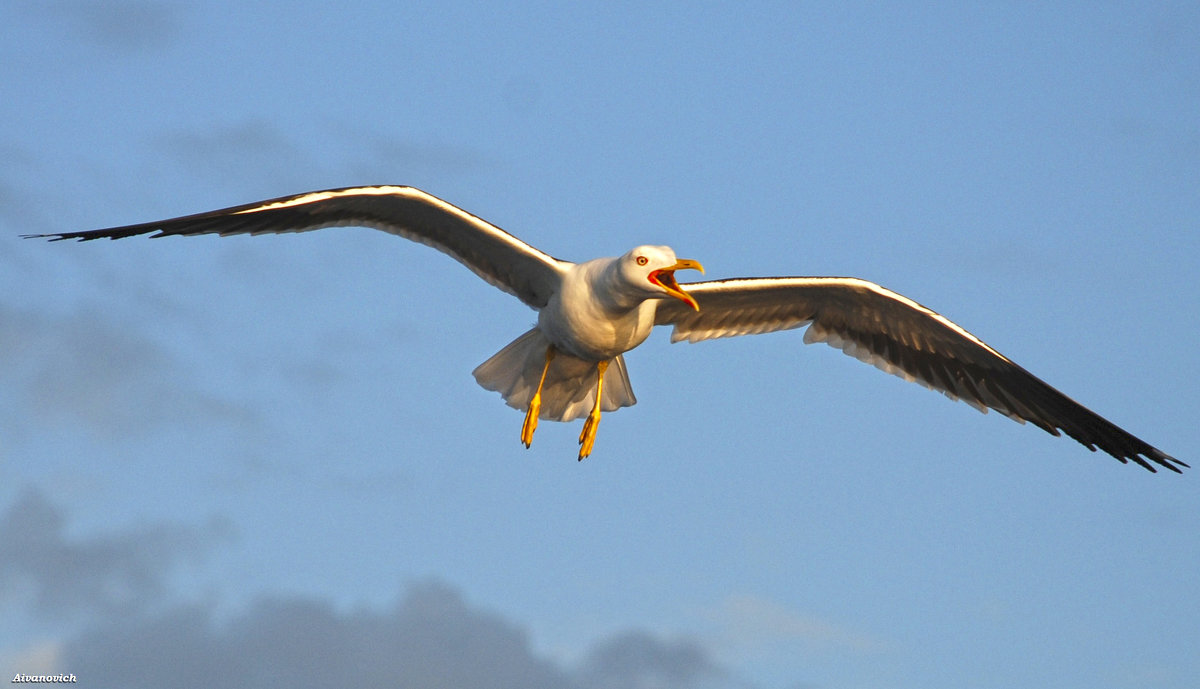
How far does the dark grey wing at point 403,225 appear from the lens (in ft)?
42.5

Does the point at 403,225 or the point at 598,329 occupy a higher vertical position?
the point at 403,225

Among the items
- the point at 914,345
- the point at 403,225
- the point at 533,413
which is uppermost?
the point at 914,345

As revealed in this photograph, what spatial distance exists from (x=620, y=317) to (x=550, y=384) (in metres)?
1.86

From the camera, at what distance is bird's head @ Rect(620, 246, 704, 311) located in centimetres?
1212

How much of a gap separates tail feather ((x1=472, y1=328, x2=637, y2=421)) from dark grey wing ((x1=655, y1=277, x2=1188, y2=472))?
0.87 metres

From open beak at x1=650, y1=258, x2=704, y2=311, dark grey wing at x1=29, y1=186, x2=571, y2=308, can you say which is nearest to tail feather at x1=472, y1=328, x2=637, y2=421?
dark grey wing at x1=29, y1=186, x2=571, y2=308

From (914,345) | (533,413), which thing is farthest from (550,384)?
(914,345)

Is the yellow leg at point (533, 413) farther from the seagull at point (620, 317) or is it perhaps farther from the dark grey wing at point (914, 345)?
the dark grey wing at point (914, 345)

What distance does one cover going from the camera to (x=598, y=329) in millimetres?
12938

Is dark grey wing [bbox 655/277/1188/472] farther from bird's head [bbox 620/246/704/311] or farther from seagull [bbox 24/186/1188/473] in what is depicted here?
bird's head [bbox 620/246/704/311]

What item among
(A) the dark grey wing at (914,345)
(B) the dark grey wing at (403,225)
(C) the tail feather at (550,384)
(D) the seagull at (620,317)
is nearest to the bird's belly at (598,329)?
(D) the seagull at (620,317)

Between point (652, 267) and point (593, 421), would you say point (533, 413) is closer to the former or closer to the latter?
point (593, 421)

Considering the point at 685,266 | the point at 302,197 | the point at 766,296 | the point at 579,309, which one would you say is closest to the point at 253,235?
the point at 302,197

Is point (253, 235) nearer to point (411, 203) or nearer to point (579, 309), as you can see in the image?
point (411, 203)
